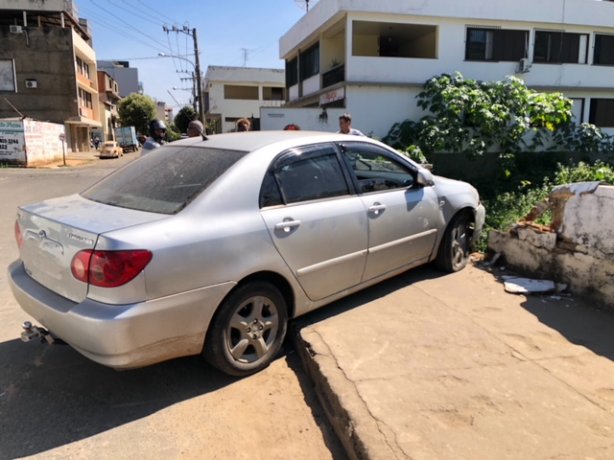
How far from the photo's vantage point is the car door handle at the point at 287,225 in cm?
347

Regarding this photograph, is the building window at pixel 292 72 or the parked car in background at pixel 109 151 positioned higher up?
the building window at pixel 292 72

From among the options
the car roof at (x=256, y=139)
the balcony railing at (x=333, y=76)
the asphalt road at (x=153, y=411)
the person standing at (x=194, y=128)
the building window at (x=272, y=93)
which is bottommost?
the asphalt road at (x=153, y=411)

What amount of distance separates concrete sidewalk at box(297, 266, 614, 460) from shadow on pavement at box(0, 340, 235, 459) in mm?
890

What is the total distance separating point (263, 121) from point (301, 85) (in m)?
7.75

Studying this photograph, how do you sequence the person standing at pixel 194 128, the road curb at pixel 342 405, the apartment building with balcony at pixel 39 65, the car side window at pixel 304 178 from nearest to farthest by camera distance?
the road curb at pixel 342 405 → the car side window at pixel 304 178 → the person standing at pixel 194 128 → the apartment building with balcony at pixel 39 65

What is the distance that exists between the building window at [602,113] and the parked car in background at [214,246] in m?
17.4

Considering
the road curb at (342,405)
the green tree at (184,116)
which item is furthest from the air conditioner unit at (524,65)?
the green tree at (184,116)

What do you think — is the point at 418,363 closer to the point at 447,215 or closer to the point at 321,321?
the point at 321,321

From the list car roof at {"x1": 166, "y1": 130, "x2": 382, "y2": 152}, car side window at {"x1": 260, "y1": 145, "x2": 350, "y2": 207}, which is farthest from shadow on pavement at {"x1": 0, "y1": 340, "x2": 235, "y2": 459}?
car roof at {"x1": 166, "y1": 130, "x2": 382, "y2": 152}

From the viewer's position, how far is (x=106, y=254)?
9.03ft

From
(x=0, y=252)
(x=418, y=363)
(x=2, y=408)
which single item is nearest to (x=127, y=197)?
(x=2, y=408)

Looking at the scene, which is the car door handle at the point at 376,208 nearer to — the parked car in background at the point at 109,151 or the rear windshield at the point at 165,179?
the rear windshield at the point at 165,179

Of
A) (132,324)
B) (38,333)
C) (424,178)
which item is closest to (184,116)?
(424,178)

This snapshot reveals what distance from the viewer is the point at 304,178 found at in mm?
3836
